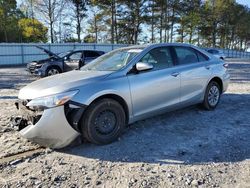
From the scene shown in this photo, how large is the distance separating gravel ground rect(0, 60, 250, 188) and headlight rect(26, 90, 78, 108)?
75 cm

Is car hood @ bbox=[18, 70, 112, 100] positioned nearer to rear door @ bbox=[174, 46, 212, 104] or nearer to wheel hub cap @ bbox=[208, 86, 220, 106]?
rear door @ bbox=[174, 46, 212, 104]

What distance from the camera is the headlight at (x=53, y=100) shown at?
4.10 meters

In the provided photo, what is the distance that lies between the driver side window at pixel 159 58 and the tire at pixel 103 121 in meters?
1.10

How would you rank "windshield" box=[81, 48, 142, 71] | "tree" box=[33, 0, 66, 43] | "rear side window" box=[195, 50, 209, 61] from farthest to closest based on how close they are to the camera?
"tree" box=[33, 0, 66, 43] → "rear side window" box=[195, 50, 209, 61] → "windshield" box=[81, 48, 142, 71]

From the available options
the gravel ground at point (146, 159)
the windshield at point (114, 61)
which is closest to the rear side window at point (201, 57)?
the gravel ground at point (146, 159)

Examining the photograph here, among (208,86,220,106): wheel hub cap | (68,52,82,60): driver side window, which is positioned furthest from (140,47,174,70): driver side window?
(68,52,82,60): driver side window

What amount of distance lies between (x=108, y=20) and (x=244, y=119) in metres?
35.2

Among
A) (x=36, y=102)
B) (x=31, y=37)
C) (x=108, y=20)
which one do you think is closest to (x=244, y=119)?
(x=36, y=102)

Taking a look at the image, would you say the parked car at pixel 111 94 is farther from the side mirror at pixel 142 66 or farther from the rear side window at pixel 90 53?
the rear side window at pixel 90 53

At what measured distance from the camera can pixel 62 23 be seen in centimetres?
4025

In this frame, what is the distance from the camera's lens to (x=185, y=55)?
19.9 feet

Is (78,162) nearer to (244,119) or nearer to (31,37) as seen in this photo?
(244,119)

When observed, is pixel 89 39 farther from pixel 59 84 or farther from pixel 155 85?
pixel 59 84

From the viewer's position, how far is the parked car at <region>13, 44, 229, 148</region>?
417 cm
